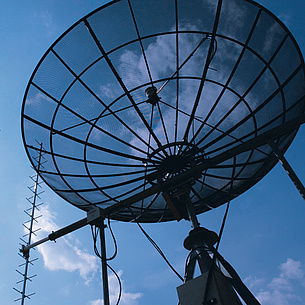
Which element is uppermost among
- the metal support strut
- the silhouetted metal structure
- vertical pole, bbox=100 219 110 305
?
the silhouetted metal structure

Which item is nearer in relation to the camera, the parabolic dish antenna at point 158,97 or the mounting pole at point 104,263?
the mounting pole at point 104,263

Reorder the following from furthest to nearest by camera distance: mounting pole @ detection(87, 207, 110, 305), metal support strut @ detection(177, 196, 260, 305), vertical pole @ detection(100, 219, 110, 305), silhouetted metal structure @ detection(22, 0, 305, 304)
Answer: silhouetted metal structure @ detection(22, 0, 305, 304) → mounting pole @ detection(87, 207, 110, 305) → vertical pole @ detection(100, 219, 110, 305) → metal support strut @ detection(177, 196, 260, 305)

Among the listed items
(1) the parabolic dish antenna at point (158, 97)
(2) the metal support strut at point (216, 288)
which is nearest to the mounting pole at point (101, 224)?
(1) the parabolic dish antenna at point (158, 97)

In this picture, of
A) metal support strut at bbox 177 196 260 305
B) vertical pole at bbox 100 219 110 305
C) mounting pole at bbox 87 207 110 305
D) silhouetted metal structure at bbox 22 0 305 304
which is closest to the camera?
metal support strut at bbox 177 196 260 305

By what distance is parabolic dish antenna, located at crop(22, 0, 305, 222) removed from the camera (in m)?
8.88

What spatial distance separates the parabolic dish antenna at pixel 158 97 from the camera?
8.88 m

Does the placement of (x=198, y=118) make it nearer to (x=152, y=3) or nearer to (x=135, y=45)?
(x=135, y=45)

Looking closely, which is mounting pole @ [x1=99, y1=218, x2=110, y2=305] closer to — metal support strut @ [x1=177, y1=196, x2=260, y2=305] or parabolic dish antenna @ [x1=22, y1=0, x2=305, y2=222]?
parabolic dish antenna @ [x1=22, y1=0, x2=305, y2=222]

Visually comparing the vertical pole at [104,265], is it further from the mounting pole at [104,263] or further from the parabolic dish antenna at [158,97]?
the parabolic dish antenna at [158,97]

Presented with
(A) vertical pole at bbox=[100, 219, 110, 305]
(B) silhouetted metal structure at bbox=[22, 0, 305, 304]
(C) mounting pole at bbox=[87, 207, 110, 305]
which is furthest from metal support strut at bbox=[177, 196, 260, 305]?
(B) silhouetted metal structure at bbox=[22, 0, 305, 304]

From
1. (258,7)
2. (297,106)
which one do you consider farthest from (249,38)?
(297,106)

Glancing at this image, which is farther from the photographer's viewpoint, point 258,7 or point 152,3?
point 152,3

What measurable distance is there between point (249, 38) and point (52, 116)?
657 cm

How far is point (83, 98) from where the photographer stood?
9.86 m
